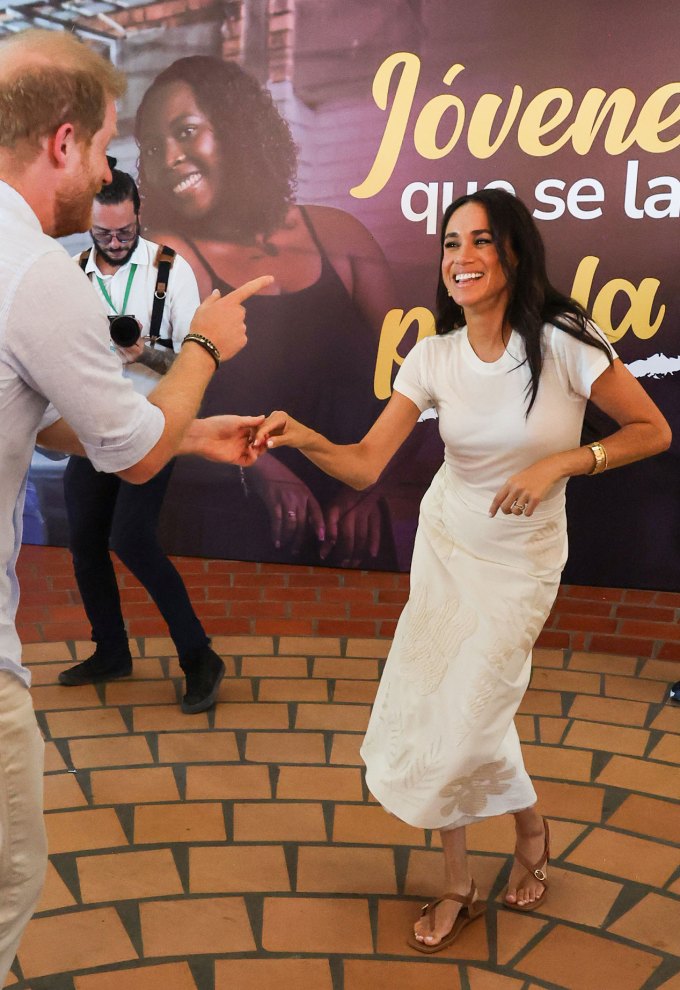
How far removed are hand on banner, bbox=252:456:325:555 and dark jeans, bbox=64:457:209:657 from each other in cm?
66

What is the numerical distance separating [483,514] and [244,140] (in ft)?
6.85

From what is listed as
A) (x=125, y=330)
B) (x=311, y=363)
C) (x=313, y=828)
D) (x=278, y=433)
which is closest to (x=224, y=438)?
(x=278, y=433)

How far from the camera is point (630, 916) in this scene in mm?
2111

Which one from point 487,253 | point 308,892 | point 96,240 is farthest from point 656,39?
point 308,892

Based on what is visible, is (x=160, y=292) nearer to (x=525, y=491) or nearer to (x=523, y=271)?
(x=523, y=271)

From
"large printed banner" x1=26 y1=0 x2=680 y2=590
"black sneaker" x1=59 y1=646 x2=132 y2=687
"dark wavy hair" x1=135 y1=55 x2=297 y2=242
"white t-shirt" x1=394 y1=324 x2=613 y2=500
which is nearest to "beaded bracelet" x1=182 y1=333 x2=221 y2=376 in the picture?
"white t-shirt" x1=394 y1=324 x2=613 y2=500

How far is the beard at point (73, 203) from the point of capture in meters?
1.31

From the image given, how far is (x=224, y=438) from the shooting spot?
6.18ft

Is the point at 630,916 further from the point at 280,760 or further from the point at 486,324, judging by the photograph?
the point at 486,324

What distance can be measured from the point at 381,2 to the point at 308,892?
108 inches

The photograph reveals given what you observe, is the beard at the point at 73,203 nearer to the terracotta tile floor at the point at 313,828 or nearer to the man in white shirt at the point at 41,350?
the man in white shirt at the point at 41,350

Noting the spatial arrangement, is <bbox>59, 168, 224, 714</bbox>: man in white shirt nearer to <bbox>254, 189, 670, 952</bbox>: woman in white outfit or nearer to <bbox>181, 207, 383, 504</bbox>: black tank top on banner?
<bbox>181, 207, 383, 504</bbox>: black tank top on banner

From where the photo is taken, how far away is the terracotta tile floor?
1.96 metres

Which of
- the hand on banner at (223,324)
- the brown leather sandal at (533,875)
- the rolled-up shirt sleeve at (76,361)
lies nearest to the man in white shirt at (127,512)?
the brown leather sandal at (533,875)
